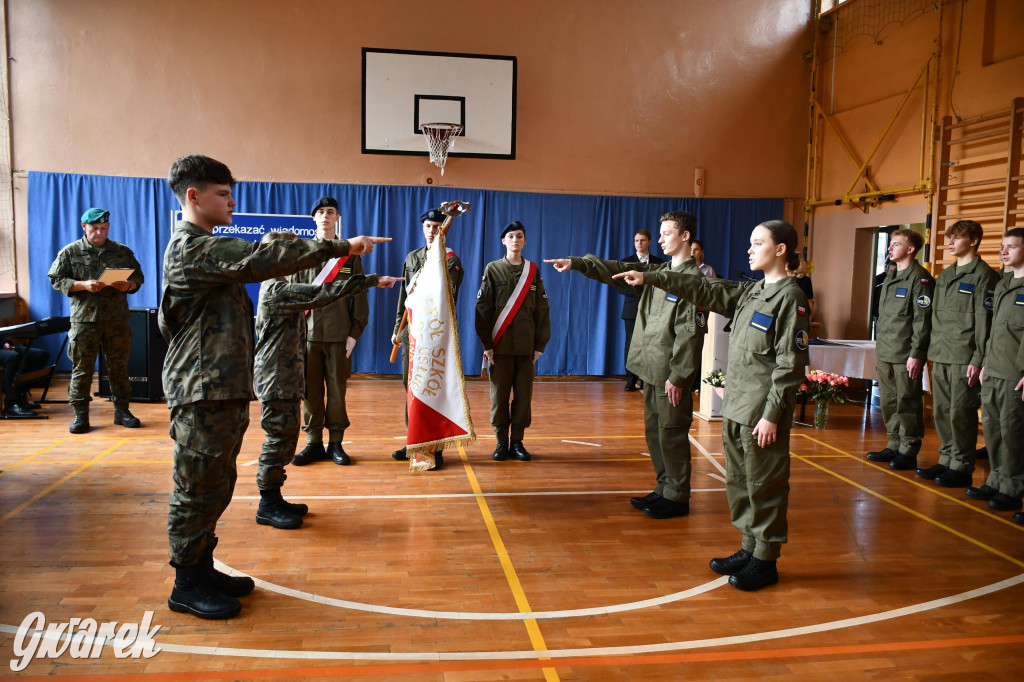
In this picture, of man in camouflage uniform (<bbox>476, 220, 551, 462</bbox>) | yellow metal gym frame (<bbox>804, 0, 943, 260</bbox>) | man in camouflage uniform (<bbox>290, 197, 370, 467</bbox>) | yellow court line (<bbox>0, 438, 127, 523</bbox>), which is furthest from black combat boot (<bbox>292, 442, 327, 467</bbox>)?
yellow metal gym frame (<bbox>804, 0, 943, 260</bbox>)

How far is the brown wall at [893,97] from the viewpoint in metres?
6.50

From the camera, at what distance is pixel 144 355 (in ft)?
22.1

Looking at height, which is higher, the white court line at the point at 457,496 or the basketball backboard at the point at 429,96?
the basketball backboard at the point at 429,96

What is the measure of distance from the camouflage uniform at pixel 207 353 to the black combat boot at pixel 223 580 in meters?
0.07

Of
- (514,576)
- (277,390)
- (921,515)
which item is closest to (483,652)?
(514,576)

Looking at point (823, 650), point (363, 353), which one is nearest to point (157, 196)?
point (363, 353)

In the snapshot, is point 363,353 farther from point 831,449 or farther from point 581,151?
point 831,449

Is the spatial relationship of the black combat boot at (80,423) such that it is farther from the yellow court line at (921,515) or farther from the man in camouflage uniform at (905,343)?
the man in camouflage uniform at (905,343)

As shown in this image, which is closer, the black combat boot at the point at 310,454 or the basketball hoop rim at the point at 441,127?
the black combat boot at the point at 310,454

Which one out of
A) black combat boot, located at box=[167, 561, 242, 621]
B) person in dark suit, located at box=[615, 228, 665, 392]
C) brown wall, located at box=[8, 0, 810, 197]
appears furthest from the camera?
brown wall, located at box=[8, 0, 810, 197]

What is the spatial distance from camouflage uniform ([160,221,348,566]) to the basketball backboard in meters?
5.93

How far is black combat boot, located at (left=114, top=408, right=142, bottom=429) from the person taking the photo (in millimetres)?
5746

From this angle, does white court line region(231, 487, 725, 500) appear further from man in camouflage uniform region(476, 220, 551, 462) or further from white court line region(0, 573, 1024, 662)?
white court line region(0, 573, 1024, 662)

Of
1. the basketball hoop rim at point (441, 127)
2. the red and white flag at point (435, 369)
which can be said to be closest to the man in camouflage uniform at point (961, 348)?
the red and white flag at point (435, 369)
